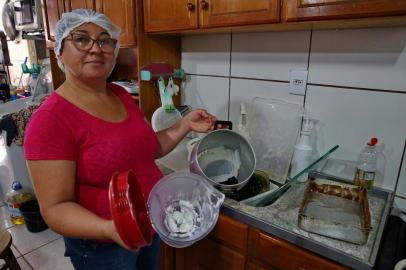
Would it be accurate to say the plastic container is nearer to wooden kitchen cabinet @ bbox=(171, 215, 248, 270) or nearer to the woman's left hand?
wooden kitchen cabinet @ bbox=(171, 215, 248, 270)

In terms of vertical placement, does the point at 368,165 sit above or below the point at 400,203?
above

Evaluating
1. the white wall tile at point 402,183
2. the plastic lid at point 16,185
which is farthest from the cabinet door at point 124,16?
the plastic lid at point 16,185

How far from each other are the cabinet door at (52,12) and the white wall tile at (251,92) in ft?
3.80

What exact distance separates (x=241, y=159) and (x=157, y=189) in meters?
0.40

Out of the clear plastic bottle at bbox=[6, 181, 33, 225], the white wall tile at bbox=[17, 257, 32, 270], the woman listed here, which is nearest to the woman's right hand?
the woman

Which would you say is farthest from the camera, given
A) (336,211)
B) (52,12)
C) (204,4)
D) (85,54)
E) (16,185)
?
(16,185)

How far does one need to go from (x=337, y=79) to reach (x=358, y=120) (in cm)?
17

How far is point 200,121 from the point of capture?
1.09 metres

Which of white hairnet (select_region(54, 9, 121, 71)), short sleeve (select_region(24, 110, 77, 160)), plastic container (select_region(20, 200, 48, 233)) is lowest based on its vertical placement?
plastic container (select_region(20, 200, 48, 233))

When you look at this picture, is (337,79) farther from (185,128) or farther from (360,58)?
(185,128)

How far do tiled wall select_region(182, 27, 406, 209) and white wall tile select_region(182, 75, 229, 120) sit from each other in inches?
0.8

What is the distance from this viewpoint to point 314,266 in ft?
2.48

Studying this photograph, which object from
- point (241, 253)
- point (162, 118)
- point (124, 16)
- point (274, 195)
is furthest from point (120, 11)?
point (241, 253)

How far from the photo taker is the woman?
64 centimetres
